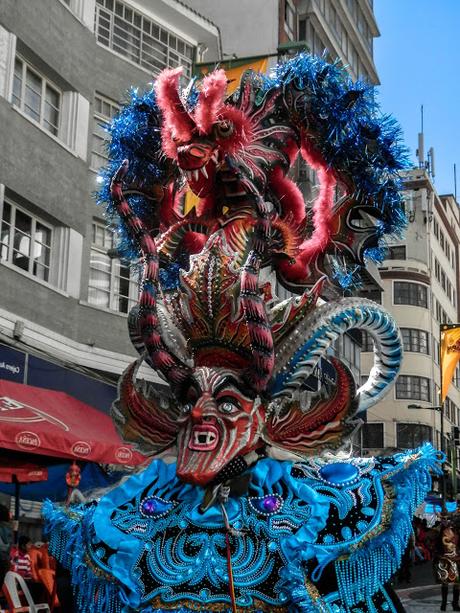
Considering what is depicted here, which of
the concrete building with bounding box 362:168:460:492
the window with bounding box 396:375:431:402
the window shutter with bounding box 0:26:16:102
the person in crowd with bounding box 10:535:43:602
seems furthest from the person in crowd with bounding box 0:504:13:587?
the window with bounding box 396:375:431:402

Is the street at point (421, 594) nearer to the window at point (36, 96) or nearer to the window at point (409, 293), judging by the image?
the window at point (36, 96)

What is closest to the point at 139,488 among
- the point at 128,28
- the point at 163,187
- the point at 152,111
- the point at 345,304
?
the point at 345,304

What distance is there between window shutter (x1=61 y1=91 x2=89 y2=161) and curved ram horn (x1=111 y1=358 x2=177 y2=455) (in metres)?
12.7

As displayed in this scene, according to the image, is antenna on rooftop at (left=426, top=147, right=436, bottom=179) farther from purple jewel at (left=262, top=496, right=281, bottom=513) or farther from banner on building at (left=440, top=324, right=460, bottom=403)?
purple jewel at (left=262, top=496, right=281, bottom=513)

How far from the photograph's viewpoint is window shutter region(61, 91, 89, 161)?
659 inches

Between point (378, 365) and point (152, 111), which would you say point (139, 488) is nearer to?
point (378, 365)

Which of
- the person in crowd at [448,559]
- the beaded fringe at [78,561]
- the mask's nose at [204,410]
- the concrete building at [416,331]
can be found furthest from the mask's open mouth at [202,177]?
the concrete building at [416,331]

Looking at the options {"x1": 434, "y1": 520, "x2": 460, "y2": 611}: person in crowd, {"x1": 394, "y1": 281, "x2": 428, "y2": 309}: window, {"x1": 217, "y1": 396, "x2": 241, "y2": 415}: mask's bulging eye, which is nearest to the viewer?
{"x1": 217, "y1": 396, "x2": 241, "y2": 415}: mask's bulging eye

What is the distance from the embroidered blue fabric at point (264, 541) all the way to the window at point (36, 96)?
12420mm

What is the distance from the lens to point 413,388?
162 feet

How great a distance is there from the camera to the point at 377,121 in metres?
4.80

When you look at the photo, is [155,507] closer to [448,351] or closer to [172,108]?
[172,108]

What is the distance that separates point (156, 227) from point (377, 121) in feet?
4.67

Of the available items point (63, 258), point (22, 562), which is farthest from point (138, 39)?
point (22, 562)
